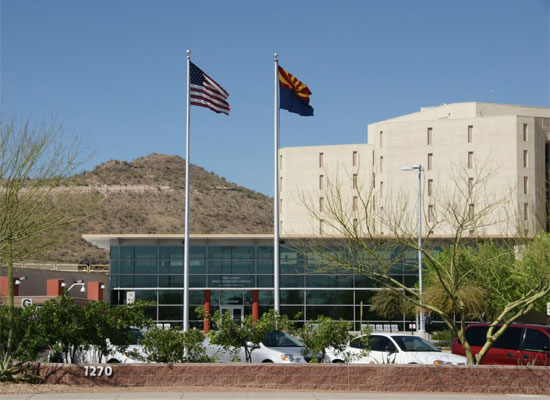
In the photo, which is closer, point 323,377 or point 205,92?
point 323,377

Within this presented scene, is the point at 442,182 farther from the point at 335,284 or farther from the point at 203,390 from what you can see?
the point at 203,390

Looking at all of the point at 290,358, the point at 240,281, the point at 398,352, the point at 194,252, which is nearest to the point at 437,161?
the point at 240,281

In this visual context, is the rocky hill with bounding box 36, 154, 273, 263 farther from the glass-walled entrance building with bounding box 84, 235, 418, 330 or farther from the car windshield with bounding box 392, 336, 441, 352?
the car windshield with bounding box 392, 336, 441, 352

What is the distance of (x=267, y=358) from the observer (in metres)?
20.2

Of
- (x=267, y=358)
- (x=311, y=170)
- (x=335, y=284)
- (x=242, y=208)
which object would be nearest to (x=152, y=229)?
(x=242, y=208)

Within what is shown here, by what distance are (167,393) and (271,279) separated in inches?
1586

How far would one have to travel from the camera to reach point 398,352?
21125 mm

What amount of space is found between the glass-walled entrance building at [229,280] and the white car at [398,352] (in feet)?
110

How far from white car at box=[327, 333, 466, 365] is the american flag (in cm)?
1016

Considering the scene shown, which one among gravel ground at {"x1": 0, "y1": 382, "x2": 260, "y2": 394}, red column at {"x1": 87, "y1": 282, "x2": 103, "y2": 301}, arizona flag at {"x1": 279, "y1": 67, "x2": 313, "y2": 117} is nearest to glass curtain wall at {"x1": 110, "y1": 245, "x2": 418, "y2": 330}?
red column at {"x1": 87, "y1": 282, "x2": 103, "y2": 301}

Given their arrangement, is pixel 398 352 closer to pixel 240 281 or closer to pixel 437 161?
pixel 240 281

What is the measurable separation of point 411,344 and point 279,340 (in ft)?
12.4

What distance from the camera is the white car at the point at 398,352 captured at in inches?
802

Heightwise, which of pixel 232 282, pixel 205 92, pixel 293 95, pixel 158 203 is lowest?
pixel 232 282
